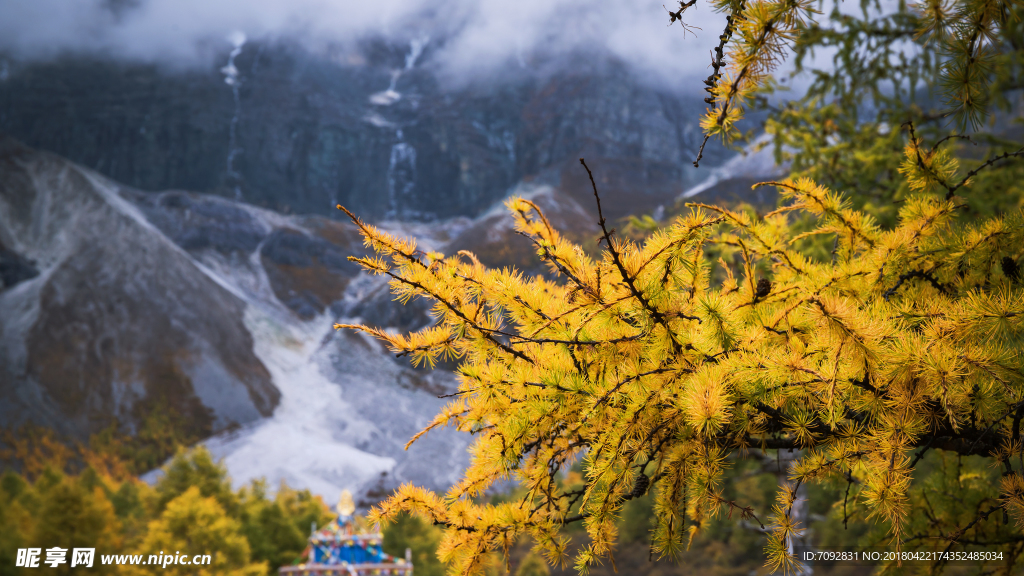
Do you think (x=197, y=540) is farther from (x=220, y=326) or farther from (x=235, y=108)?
(x=235, y=108)

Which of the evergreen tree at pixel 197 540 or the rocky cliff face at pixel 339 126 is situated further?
the rocky cliff face at pixel 339 126

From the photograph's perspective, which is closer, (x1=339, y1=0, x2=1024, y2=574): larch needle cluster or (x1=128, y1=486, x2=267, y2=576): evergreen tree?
(x1=339, y1=0, x2=1024, y2=574): larch needle cluster

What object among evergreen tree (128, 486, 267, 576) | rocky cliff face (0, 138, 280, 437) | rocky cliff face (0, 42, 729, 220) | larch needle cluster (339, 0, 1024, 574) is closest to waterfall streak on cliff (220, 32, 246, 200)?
rocky cliff face (0, 42, 729, 220)

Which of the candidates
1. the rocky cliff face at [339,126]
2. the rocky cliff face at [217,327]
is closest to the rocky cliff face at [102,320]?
the rocky cliff face at [217,327]

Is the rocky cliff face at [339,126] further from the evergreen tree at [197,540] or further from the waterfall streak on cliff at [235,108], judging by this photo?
the evergreen tree at [197,540]

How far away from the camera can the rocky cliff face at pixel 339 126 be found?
27.8 m

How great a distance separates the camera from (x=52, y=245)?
76.0 ft

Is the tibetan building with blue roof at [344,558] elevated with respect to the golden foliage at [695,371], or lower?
lower

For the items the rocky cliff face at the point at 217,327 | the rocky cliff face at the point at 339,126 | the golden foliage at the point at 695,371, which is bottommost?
the golden foliage at the point at 695,371

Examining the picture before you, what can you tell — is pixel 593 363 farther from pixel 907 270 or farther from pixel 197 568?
pixel 197 568

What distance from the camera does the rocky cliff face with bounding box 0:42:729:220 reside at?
27750 mm

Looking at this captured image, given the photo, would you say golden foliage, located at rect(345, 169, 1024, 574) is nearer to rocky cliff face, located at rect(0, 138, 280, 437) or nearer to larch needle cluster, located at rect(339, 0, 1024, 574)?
larch needle cluster, located at rect(339, 0, 1024, 574)

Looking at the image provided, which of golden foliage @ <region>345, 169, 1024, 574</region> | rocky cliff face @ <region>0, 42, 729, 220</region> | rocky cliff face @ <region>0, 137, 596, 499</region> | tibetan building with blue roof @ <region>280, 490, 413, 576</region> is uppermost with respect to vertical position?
rocky cliff face @ <region>0, 42, 729, 220</region>

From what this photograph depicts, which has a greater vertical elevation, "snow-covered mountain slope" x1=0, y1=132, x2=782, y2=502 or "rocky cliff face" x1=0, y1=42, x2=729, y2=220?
"rocky cliff face" x1=0, y1=42, x2=729, y2=220
